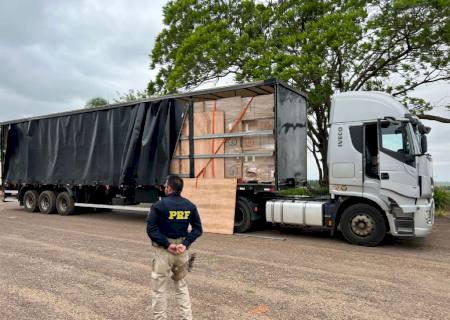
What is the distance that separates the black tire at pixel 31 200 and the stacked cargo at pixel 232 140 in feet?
23.0

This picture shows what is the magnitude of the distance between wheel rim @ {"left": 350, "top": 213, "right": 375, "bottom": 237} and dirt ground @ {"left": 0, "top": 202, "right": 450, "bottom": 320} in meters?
0.35

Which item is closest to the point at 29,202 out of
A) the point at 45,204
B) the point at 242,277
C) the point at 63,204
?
the point at 45,204

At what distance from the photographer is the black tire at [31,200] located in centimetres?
1430

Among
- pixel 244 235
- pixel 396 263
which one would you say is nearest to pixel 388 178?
pixel 396 263

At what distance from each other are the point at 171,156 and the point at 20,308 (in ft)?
20.3

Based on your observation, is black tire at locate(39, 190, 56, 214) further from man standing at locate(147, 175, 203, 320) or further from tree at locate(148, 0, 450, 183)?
man standing at locate(147, 175, 203, 320)

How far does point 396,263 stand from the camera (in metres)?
6.66

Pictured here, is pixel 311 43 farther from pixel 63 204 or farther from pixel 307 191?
pixel 63 204

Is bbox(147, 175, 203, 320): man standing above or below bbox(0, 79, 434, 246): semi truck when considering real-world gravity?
below

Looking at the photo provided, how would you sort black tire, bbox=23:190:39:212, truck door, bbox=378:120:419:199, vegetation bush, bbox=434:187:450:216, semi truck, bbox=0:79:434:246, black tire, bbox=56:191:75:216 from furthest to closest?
1. black tire, bbox=23:190:39:212
2. vegetation bush, bbox=434:187:450:216
3. black tire, bbox=56:191:75:216
4. semi truck, bbox=0:79:434:246
5. truck door, bbox=378:120:419:199

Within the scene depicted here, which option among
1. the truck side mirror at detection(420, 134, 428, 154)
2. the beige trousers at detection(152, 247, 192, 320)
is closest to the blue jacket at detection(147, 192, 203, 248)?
the beige trousers at detection(152, 247, 192, 320)

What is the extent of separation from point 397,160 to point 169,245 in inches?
223

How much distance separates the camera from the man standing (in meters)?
3.73

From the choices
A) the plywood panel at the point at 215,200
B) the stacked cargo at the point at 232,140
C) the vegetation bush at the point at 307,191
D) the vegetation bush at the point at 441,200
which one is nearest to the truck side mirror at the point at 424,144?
the stacked cargo at the point at 232,140
